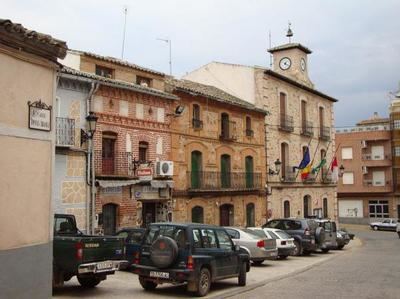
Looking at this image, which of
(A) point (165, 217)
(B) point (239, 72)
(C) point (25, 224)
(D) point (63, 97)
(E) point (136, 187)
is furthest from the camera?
(B) point (239, 72)

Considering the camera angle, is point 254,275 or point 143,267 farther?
point 254,275

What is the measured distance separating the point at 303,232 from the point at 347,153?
37.7 m

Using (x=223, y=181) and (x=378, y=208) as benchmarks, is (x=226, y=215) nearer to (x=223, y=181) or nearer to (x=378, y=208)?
(x=223, y=181)

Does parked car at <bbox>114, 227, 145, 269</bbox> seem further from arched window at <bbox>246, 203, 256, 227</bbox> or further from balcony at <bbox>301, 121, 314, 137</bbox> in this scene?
balcony at <bbox>301, 121, 314, 137</bbox>

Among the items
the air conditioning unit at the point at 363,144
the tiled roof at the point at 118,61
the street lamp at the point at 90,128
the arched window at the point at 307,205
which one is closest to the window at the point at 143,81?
the tiled roof at the point at 118,61

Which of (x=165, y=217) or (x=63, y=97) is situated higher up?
(x=63, y=97)

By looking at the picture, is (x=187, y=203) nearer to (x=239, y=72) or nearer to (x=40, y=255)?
(x=239, y=72)

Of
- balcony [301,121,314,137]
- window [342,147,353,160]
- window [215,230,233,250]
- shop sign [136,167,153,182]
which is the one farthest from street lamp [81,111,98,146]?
window [342,147,353,160]

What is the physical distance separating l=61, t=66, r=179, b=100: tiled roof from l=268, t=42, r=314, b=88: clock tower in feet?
59.1

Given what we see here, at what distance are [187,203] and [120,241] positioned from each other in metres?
11.6

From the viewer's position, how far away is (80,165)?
18.7 meters

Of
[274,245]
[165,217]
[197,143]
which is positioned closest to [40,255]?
[274,245]

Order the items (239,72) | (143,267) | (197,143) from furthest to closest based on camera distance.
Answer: (239,72) < (197,143) < (143,267)

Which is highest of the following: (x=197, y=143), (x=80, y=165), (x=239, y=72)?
(x=239, y=72)
